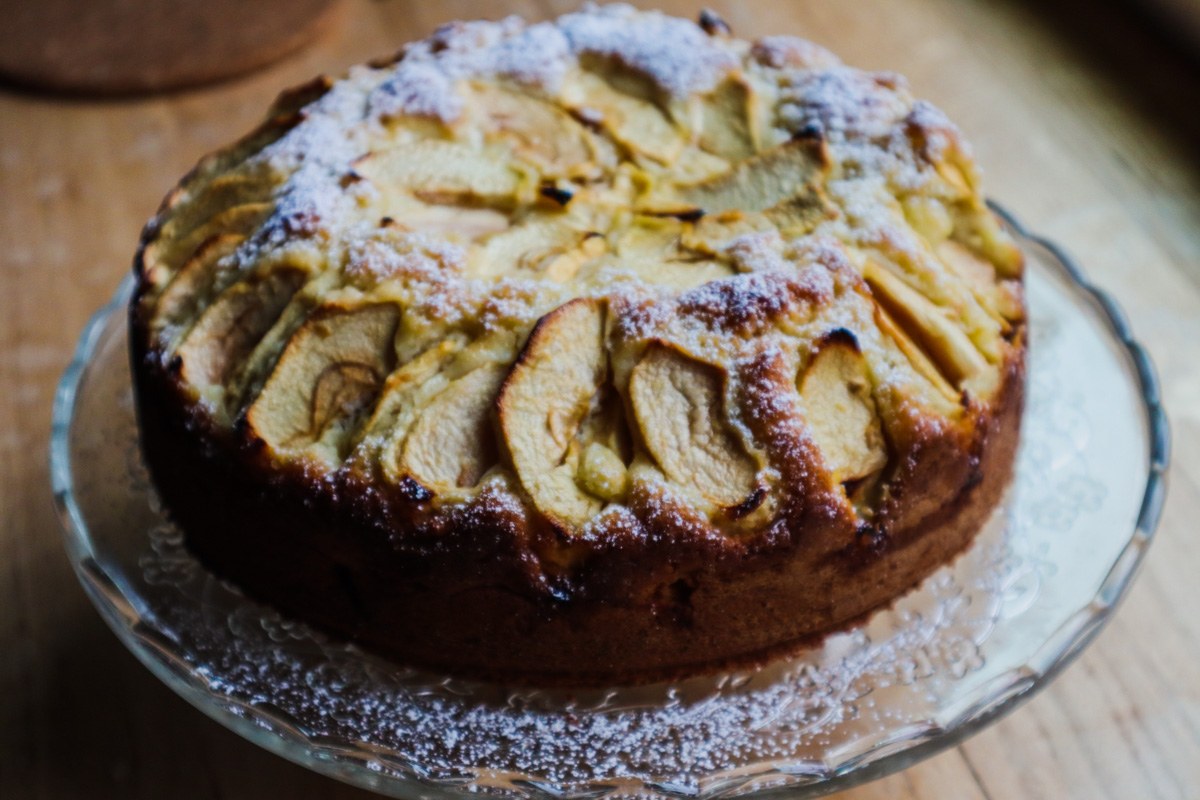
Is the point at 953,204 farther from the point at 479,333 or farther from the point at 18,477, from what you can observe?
the point at 18,477

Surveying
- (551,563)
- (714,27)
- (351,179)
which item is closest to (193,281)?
(351,179)

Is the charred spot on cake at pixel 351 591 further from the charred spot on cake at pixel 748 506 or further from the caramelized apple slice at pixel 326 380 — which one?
the charred spot on cake at pixel 748 506

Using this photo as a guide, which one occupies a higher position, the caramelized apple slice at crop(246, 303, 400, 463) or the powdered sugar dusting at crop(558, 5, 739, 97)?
the powdered sugar dusting at crop(558, 5, 739, 97)

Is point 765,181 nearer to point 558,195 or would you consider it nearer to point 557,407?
point 558,195

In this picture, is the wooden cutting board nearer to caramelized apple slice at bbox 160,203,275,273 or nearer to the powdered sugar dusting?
the powdered sugar dusting

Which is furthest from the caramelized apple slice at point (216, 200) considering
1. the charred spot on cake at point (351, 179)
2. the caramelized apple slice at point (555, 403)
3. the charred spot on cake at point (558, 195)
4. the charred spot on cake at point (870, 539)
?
the charred spot on cake at point (870, 539)

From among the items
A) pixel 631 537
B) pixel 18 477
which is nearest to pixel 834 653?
pixel 631 537

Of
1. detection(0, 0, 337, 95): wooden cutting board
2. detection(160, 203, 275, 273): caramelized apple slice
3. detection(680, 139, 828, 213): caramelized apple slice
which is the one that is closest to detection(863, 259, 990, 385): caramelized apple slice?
detection(680, 139, 828, 213): caramelized apple slice
